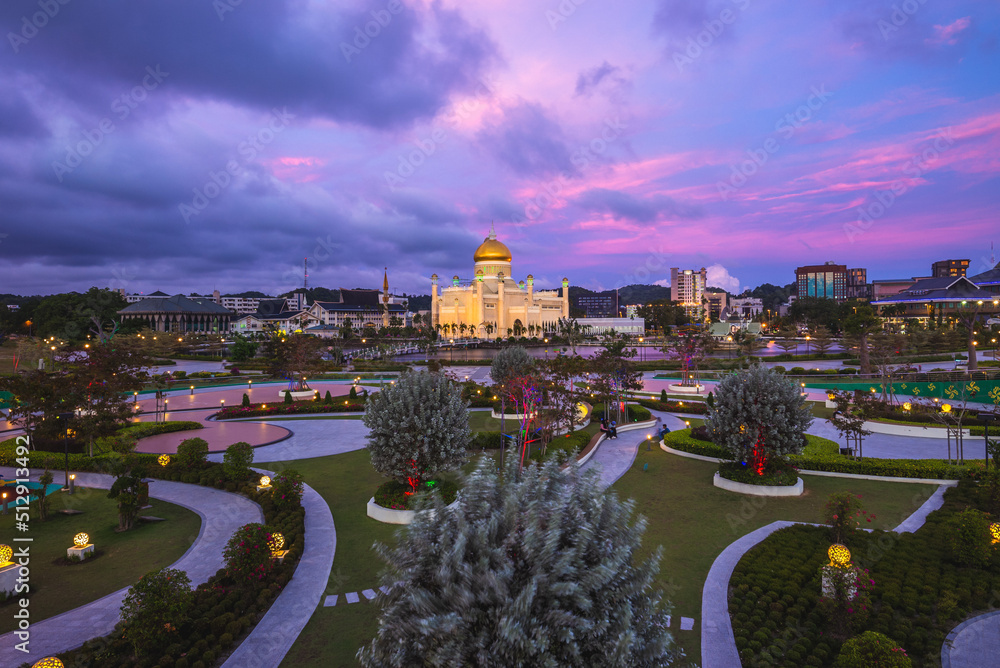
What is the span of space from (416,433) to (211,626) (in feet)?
20.8

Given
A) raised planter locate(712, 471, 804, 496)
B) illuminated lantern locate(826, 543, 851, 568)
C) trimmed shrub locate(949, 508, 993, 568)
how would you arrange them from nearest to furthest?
illuminated lantern locate(826, 543, 851, 568) → trimmed shrub locate(949, 508, 993, 568) → raised planter locate(712, 471, 804, 496)

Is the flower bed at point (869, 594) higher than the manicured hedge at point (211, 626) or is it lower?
lower

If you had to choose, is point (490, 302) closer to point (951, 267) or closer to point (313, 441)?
point (313, 441)

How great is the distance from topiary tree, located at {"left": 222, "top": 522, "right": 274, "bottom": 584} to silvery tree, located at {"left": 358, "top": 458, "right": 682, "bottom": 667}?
6.07m

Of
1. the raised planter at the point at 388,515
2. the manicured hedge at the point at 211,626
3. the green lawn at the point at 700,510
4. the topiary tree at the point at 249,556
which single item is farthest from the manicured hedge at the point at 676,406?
the topiary tree at the point at 249,556

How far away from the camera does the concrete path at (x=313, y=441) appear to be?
20922 millimetres

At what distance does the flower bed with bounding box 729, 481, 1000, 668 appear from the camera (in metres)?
8.14

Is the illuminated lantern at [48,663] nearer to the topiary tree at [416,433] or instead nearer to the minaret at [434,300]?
the topiary tree at [416,433]

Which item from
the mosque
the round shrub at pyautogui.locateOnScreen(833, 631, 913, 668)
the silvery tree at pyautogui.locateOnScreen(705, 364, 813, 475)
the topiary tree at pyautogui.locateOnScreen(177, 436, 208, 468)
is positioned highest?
the mosque

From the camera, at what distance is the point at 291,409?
30062 mm

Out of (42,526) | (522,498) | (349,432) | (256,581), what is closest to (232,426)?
(349,432)

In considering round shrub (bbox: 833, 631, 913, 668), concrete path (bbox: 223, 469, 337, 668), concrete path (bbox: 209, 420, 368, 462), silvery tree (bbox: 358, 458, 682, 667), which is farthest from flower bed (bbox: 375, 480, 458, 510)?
round shrub (bbox: 833, 631, 913, 668)

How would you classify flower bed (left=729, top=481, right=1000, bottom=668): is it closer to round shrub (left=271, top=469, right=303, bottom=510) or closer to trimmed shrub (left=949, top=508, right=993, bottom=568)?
trimmed shrub (left=949, top=508, right=993, bottom=568)

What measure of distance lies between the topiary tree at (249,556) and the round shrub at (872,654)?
10044mm
